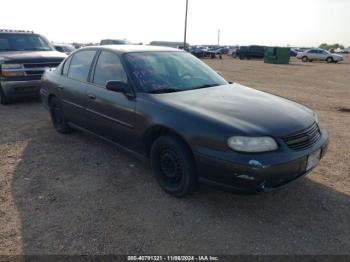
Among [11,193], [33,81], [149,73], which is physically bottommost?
[11,193]

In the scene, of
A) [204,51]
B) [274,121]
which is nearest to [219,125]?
[274,121]

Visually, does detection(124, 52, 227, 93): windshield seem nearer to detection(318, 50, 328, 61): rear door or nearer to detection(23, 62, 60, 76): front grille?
detection(23, 62, 60, 76): front grille

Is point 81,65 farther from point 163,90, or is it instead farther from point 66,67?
point 163,90

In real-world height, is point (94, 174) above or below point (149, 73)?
below

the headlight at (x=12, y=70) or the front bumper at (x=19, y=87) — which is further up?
the headlight at (x=12, y=70)

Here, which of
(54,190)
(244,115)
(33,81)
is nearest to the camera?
(244,115)

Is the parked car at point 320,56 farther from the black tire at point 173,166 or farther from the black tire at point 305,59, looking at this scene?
the black tire at point 173,166

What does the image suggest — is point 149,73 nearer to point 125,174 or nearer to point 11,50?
point 125,174

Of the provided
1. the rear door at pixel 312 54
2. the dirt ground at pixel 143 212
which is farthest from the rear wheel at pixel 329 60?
the dirt ground at pixel 143 212

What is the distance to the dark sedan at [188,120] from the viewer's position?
2.90 meters

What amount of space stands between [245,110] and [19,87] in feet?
20.5

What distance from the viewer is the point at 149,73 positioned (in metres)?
3.91

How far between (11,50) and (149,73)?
6197mm

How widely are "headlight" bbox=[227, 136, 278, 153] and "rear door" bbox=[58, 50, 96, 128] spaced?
8.27 ft
